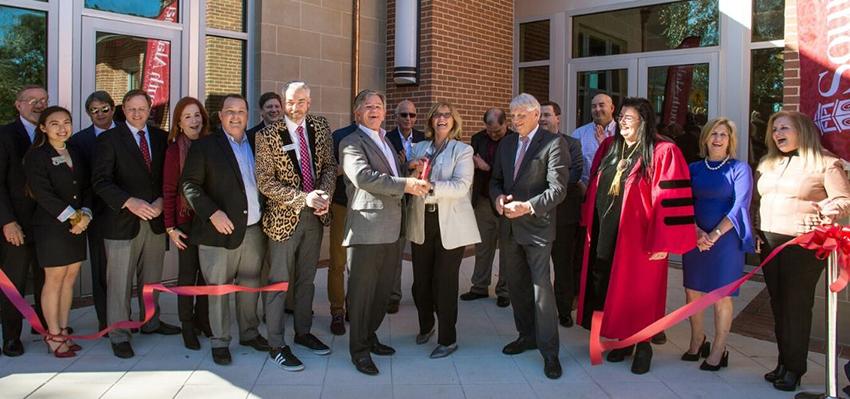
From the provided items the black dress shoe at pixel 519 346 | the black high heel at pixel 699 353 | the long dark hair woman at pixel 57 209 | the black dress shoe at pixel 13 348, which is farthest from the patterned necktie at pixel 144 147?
the black high heel at pixel 699 353

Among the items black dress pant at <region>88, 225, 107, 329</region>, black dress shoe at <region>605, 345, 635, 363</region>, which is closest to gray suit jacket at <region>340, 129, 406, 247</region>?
black dress shoe at <region>605, 345, 635, 363</region>

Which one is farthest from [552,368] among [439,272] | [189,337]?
[189,337]

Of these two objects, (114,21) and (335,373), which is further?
(114,21)

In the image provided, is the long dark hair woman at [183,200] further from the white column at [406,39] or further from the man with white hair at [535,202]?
the white column at [406,39]

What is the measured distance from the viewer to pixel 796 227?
13.9 ft

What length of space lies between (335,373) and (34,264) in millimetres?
2546

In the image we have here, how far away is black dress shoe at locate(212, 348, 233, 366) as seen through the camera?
15.4 feet

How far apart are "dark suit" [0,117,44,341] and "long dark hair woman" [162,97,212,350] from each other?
0.99 metres

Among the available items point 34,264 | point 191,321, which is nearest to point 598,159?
point 191,321

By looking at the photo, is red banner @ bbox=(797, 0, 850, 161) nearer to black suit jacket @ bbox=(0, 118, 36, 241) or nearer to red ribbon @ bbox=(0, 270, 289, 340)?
red ribbon @ bbox=(0, 270, 289, 340)

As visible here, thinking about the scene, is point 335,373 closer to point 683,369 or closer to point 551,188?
point 551,188

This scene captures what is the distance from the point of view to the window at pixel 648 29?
29.2ft

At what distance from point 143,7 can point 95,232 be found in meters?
3.11

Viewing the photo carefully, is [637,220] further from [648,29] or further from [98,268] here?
[648,29]
